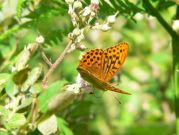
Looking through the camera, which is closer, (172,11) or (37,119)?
(37,119)

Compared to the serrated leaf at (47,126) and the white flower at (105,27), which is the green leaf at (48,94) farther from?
the white flower at (105,27)

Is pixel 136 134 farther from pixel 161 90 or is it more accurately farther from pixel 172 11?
pixel 161 90

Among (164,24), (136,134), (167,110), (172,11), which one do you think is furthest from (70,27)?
(167,110)

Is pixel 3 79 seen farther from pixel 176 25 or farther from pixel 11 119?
pixel 176 25

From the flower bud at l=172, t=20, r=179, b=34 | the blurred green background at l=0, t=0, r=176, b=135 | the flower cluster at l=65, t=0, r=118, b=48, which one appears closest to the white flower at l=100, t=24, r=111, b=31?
the flower cluster at l=65, t=0, r=118, b=48

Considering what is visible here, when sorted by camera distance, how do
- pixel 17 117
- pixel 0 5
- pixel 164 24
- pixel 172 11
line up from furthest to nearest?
pixel 172 11 → pixel 0 5 → pixel 164 24 → pixel 17 117

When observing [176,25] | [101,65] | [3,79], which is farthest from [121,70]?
[101,65]
